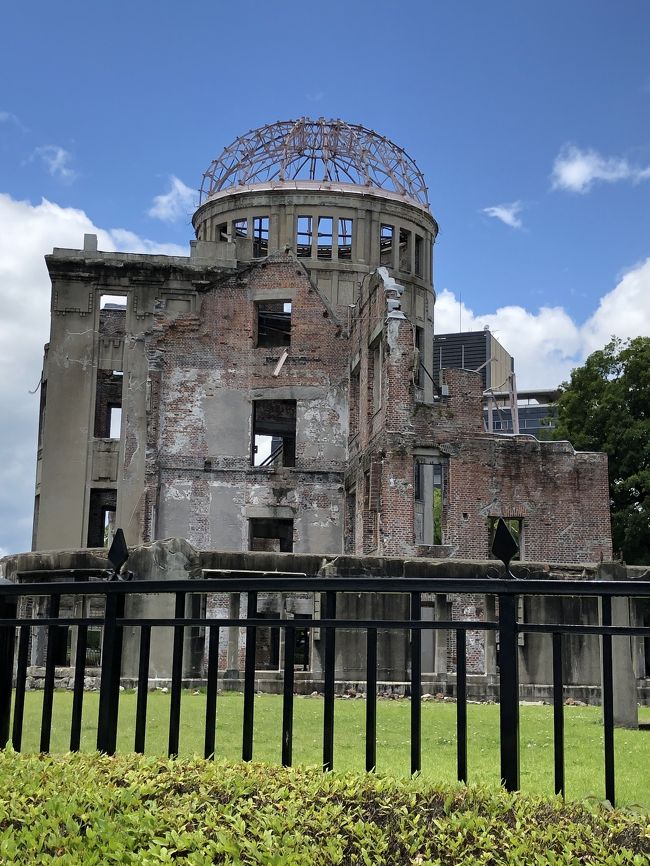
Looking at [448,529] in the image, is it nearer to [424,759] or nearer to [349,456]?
[349,456]

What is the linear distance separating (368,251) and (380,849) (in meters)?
35.0

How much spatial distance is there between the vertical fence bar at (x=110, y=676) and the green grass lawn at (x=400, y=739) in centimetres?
73

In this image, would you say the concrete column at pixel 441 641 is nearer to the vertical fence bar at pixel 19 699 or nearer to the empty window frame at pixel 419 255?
the vertical fence bar at pixel 19 699

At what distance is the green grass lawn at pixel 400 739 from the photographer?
24.5 feet

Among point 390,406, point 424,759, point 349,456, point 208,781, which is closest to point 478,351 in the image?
point 349,456

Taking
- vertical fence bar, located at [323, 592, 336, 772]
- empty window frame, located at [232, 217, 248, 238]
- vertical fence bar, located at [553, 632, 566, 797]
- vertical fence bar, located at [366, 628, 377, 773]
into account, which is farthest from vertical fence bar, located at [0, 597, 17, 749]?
empty window frame, located at [232, 217, 248, 238]

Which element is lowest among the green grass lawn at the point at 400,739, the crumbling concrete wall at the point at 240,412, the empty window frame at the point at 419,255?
the green grass lawn at the point at 400,739

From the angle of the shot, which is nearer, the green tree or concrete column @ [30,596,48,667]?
concrete column @ [30,596,48,667]

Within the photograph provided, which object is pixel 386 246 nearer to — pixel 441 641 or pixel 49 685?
pixel 441 641

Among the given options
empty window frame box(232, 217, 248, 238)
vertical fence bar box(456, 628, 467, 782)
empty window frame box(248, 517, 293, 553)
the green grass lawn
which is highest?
empty window frame box(232, 217, 248, 238)

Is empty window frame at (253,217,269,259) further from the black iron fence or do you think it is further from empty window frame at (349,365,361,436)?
the black iron fence

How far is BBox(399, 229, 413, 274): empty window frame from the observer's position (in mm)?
38281

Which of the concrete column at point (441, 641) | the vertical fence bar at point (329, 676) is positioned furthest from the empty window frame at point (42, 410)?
the vertical fence bar at point (329, 676)

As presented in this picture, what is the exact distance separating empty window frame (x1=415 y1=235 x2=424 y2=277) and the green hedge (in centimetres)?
3538
